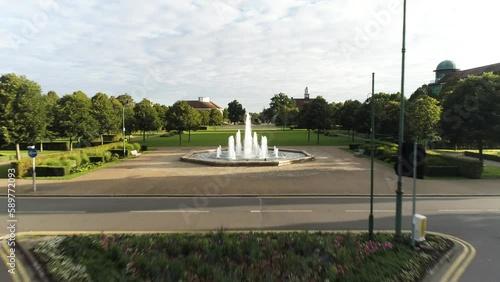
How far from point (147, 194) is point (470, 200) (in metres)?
16.1

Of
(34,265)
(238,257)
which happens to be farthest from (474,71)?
(34,265)

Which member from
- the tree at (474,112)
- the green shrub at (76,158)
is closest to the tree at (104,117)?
the green shrub at (76,158)

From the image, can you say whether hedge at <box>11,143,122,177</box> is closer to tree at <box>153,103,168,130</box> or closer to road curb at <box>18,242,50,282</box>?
road curb at <box>18,242,50,282</box>

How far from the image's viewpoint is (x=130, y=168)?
25.0 m

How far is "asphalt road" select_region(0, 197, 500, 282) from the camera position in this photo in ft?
35.8

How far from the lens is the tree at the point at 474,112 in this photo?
22.4m

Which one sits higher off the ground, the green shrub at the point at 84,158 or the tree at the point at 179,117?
the tree at the point at 179,117

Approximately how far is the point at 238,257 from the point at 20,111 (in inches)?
1177

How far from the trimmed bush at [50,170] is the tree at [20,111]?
9.50 m

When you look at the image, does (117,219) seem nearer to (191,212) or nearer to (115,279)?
(191,212)

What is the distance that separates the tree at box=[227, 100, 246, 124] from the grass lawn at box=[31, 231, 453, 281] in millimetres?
145598

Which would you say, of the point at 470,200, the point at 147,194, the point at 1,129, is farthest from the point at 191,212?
the point at 1,129

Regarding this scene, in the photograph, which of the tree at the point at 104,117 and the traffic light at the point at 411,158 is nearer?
the traffic light at the point at 411,158

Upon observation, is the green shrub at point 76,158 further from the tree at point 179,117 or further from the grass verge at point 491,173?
the grass verge at point 491,173
